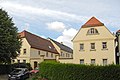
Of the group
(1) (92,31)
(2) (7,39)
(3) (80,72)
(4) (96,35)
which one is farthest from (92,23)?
(3) (80,72)

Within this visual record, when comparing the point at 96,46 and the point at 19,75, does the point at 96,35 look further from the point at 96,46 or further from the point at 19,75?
the point at 19,75

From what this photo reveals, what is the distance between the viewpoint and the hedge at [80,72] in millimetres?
19188

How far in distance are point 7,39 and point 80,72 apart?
14672mm

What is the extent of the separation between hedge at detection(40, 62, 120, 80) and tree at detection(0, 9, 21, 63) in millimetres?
8976

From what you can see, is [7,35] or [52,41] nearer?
[7,35]

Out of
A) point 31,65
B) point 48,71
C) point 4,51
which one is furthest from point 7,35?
point 31,65

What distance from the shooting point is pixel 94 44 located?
42.0 m

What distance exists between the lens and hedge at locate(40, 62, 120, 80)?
19.2 m

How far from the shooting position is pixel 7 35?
3300 centimetres

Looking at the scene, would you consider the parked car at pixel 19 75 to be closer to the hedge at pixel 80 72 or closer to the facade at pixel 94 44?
the hedge at pixel 80 72

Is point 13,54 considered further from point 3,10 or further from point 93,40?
point 93,40

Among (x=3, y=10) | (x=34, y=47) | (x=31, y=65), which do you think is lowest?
(x=31, y=65)

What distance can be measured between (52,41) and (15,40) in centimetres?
4170

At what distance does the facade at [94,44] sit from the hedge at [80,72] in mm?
17085
